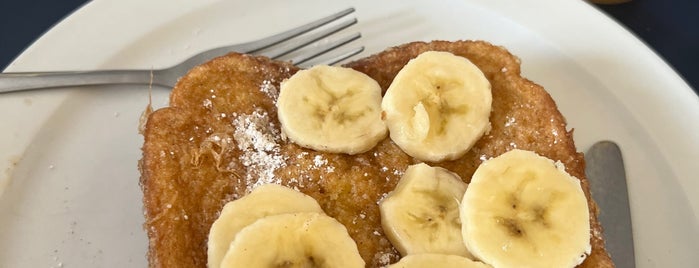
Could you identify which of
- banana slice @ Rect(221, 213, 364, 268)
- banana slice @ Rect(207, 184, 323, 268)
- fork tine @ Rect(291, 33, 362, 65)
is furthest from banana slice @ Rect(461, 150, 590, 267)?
fork tine @ Rect(291, 33, 362, 65)

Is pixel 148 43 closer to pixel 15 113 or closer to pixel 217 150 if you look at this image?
pixel 15 113

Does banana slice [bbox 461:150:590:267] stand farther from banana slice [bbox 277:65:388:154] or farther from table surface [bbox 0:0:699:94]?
table surface [bbox 0:0:699:94]

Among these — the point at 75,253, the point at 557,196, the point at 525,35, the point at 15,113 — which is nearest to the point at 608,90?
the point at 525,35

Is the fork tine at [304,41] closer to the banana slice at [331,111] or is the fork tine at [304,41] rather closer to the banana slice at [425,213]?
the banana slice at [331,111]

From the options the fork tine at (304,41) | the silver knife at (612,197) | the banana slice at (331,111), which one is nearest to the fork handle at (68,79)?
the fork tine at (304,41)

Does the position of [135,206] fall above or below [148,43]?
below
